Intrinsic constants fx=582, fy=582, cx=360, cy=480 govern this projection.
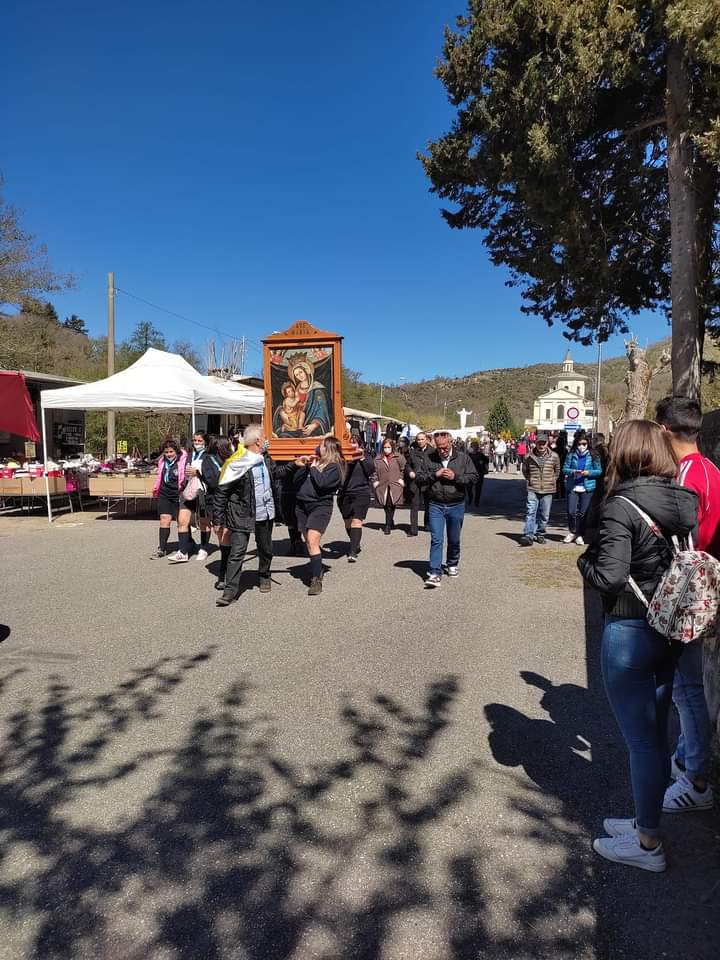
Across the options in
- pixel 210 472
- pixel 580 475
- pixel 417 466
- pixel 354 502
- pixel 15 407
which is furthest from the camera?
pixel 15 407

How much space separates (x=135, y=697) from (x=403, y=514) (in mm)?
10160

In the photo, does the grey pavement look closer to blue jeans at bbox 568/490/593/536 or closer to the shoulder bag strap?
the shoulder bag strap

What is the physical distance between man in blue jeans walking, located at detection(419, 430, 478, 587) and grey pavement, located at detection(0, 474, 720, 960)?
1.22m

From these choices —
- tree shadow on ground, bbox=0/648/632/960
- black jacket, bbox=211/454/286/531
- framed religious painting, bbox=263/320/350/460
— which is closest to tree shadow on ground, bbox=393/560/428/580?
framed religious painting, bbox=263/320/350/460

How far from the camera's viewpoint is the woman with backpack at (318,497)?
6516 mm

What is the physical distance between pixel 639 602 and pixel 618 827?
105 cm

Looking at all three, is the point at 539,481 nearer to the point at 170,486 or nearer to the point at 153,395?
the point at 170,486

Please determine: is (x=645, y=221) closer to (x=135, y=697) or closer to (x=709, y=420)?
(x=709, y=420)

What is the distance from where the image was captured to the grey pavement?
2064 mm

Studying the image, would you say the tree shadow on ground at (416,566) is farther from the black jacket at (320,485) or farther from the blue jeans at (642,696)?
the blue jeans at (642,696)

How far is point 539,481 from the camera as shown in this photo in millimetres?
9398

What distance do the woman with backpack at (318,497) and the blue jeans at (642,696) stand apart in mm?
4424

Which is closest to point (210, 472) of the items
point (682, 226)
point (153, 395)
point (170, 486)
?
point (170, 486)

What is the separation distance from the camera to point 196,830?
2.56 meters
